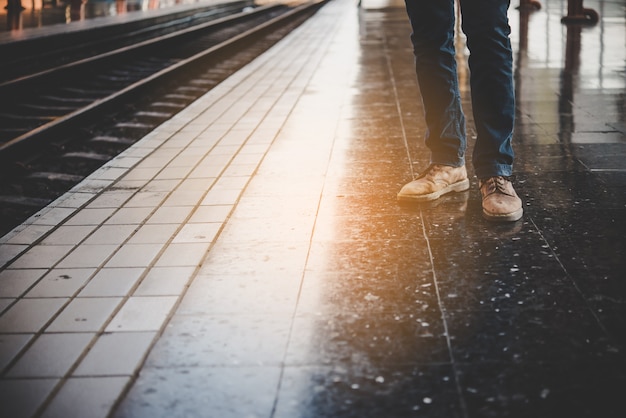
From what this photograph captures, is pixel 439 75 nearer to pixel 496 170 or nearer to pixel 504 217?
pixel 496 170

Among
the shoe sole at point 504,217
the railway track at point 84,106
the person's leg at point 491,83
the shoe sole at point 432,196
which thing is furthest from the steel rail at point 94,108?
the shoe sole at point 504,217

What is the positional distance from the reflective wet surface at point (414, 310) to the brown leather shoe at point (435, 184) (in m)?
0.05

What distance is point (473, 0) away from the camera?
2990 millimetres

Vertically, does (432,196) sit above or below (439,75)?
below

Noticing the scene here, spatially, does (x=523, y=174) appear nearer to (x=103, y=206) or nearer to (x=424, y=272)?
(x=424, y=272)

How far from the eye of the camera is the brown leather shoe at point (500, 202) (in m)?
3.01

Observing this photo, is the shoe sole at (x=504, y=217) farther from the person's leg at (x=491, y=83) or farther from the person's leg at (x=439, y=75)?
the person's leg at (x=439, y=75)

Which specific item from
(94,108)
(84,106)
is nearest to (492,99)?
(94,108)

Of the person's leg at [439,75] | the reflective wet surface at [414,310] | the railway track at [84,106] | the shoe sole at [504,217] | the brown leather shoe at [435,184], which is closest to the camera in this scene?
the reflective wet surface at [414,310]

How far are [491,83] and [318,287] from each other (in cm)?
126

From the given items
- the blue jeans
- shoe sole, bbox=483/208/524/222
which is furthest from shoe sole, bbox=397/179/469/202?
shoe sole, bbox=483/208/524/222

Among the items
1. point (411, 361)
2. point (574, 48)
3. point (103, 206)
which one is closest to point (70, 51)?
point (574, 48)

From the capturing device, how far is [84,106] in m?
7.52

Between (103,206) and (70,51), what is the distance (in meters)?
9.08
